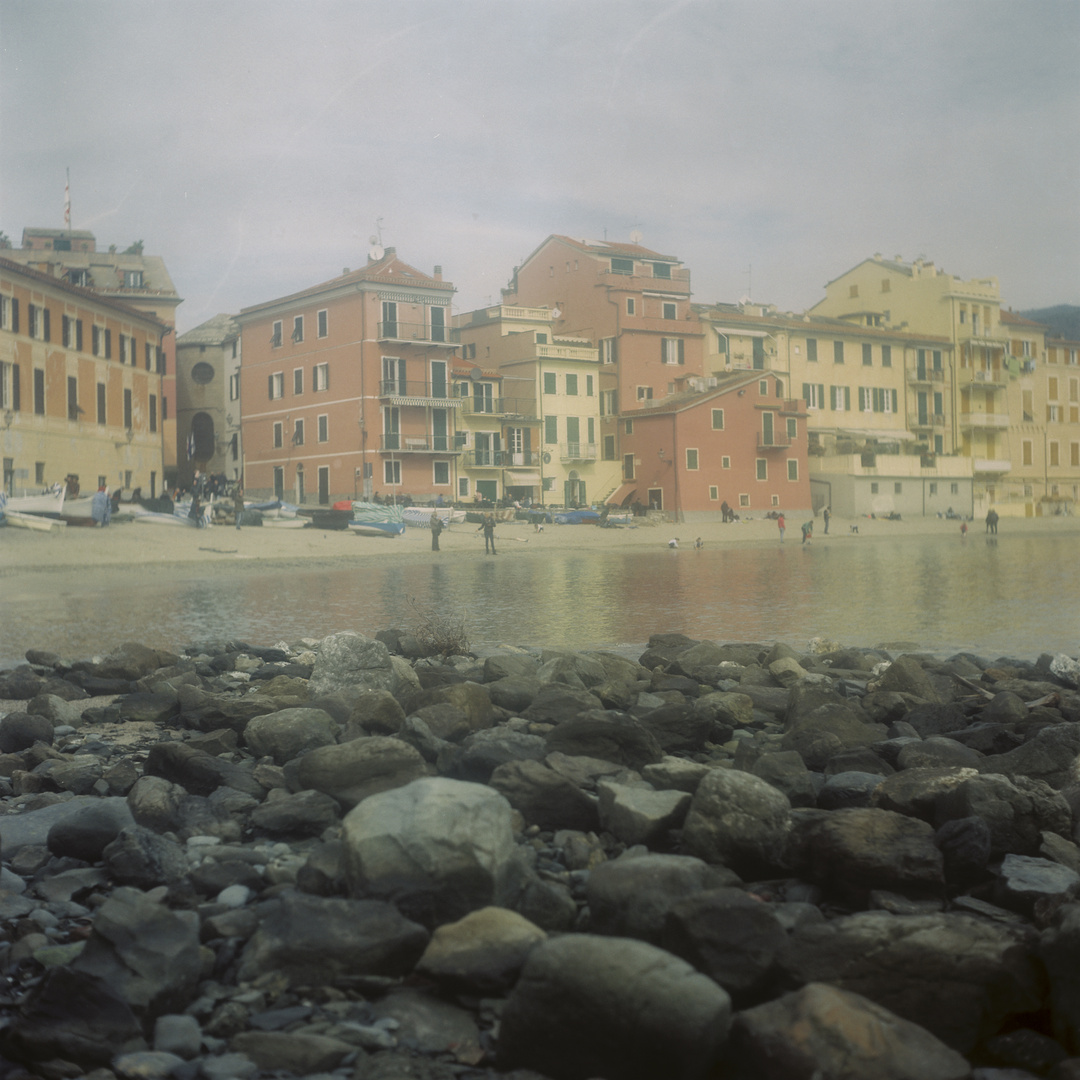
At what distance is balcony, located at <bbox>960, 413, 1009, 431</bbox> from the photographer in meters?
44.0

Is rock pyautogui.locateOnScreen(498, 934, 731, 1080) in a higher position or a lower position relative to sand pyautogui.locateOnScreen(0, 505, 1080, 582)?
lower

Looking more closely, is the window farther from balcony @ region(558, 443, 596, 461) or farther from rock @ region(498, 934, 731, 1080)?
rock @ region(498, 934, 731, 1080)

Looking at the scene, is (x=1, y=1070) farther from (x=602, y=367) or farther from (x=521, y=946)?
(x=602, y=367)

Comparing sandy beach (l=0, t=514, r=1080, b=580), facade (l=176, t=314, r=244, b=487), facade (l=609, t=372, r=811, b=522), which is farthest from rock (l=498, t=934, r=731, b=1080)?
facade (l=609, t=372, r=811, b=522)

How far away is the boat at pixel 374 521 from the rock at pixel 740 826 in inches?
870

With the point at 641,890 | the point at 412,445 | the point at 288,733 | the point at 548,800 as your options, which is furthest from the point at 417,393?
the point at 641,890

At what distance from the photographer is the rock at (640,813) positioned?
10.5 ft

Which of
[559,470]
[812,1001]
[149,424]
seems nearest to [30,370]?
[149,424]

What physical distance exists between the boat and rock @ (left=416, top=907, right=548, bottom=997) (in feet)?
74.1

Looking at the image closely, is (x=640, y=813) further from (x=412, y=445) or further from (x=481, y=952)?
(x=412, y=445)

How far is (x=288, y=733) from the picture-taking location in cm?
445

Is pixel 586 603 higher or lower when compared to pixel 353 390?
lower

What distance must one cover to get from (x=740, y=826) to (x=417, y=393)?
30.1m

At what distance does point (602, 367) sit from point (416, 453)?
1199 cm
